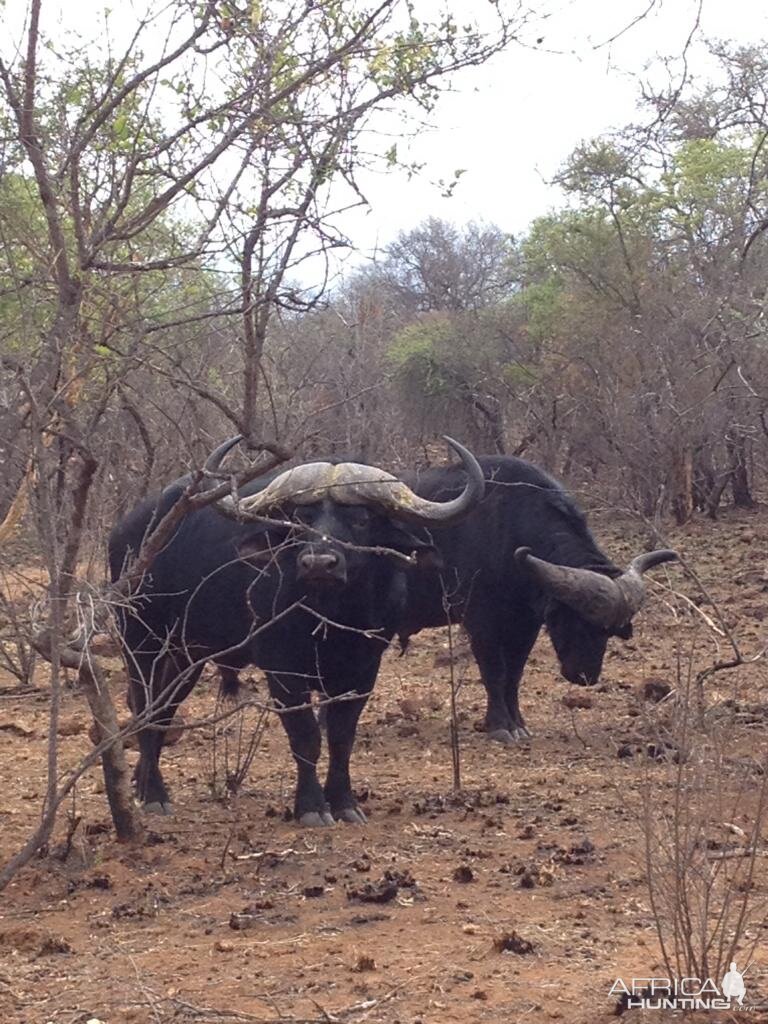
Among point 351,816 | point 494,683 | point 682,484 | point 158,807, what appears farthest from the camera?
point 682,484

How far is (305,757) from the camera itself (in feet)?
20.7

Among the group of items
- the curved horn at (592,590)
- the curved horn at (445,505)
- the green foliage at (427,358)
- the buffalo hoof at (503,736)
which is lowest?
the buffalo hoof at (503,736)

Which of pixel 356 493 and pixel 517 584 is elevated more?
pixel 356 493

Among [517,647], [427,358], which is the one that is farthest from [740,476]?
[517,647]

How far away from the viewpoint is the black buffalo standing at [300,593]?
6371 mm

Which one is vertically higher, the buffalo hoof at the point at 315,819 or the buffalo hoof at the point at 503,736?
the buffalo hoof at the point at 503,736

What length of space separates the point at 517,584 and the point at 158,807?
2922 mm

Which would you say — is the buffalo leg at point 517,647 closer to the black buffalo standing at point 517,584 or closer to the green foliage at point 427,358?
Result: the black buffalo standing at point 517,584

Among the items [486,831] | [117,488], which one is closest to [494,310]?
[117,488]

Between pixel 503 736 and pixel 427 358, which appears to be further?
pixel 427 358

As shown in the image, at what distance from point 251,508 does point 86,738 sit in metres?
2.42

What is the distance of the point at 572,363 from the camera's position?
20.1 metres

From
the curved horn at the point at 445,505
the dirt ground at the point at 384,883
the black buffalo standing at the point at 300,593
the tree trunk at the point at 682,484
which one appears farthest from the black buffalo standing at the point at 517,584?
the tree trunk at the point at 682,484

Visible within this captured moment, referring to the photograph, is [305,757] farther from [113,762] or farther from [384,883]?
[384,883]
